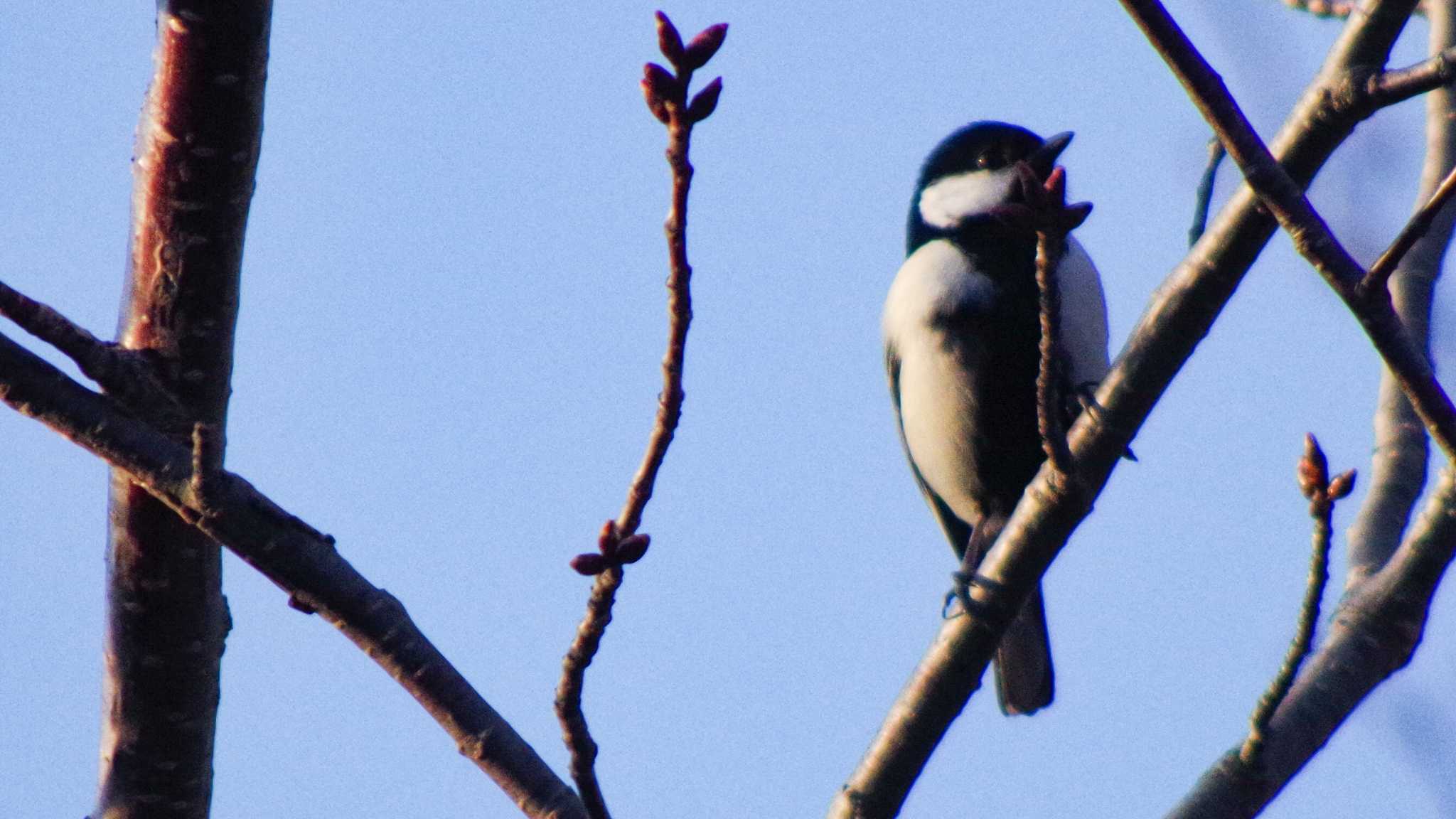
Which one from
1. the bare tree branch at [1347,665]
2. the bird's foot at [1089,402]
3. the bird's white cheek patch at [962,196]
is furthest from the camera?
the bird's white cheek patch at [962,196]

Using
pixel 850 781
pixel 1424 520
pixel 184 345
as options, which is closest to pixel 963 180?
pixel 1424 520

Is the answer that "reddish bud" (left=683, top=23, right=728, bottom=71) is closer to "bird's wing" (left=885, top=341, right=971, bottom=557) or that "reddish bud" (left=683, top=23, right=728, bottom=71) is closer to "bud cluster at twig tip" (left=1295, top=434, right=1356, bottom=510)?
"bud cluster at twig tip" (left=1295, top=434, right=1356, bottom=510)

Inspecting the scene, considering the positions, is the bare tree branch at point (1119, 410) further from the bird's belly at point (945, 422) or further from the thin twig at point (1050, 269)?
the bird's belly at point (945, 422)

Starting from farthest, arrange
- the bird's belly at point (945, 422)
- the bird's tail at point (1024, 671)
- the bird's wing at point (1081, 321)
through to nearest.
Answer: the bird's tail at point (1024, 671)
the bird's belly at point (945, 422)
the bird's wing at point (1081, 321)

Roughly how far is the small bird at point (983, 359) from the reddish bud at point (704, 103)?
2.36 meters

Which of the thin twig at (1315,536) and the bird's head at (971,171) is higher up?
the bird's head at (971,171)

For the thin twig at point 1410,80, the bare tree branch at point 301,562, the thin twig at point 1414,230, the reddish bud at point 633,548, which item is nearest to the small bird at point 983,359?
the thin twig at point 1410,80

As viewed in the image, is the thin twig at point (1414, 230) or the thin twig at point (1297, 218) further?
the thin twig at point (1297, 218)

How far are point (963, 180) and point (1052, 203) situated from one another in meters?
3.32

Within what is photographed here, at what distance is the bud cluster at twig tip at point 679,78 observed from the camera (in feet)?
4.66

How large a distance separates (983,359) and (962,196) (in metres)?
0.81

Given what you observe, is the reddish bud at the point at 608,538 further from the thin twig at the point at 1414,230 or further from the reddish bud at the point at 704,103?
the thin twig at the point at 1414,230

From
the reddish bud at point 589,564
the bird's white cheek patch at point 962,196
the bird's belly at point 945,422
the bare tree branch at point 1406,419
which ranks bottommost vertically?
the reddish bud at point 589,564

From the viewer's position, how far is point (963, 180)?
4.75 m
